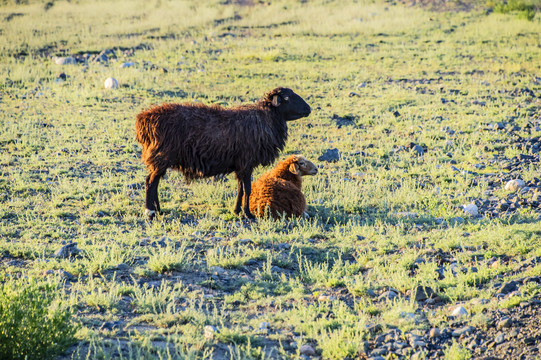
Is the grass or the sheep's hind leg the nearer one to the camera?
the grass

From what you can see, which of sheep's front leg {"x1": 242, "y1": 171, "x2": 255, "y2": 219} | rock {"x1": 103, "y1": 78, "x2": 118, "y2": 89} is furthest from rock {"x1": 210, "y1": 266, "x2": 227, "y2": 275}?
rock {"x1": 103, "y1": 78, "x2": 118, "y2": 89}

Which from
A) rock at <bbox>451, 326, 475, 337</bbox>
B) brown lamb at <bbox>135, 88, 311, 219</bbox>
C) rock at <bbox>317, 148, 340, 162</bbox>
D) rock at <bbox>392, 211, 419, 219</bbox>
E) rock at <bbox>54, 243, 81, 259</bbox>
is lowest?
rock at <bbox>392, 211, 419, 219</bbox>

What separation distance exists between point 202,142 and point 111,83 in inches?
386

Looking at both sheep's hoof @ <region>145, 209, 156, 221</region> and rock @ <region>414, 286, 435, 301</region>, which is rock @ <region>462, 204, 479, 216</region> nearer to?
rock @ <region>414, 286, 435, 301</region>

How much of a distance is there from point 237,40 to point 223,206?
59.1ft

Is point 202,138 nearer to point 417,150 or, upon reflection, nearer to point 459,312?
point 459,312

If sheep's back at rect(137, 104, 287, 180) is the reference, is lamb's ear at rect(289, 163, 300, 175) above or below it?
below

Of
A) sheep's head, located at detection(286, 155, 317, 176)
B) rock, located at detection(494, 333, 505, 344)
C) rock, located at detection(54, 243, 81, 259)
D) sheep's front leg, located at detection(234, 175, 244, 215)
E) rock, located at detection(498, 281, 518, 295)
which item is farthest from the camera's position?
sheep's head, located at detection(286, 155, 317, 176)

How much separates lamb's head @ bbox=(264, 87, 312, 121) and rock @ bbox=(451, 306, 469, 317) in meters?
5.15

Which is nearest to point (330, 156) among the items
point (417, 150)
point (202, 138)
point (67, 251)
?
point (417, 150)

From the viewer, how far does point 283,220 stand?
8789mm

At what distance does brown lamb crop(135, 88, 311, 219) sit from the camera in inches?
359

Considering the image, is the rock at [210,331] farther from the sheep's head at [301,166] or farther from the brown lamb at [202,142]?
the sheep's head at [301,166]

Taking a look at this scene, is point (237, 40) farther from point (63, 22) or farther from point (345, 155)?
point (345, 155)
